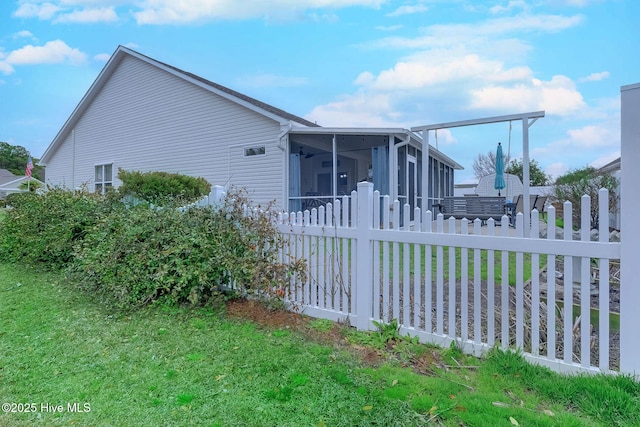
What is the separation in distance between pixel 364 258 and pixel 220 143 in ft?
33.7

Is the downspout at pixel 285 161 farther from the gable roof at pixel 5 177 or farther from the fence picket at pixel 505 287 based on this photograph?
the gable roof at pixel 5 177

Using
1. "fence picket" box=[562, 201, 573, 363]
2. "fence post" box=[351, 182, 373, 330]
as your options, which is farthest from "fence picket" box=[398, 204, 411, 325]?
"fence picket" box=[562, 201, 573, 363]

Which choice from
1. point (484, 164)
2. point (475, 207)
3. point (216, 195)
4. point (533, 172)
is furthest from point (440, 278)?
point (484, 164)

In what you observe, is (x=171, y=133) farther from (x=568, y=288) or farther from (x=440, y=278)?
(x=568, y=288)

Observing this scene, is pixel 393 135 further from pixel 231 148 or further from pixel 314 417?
pixel 314 417

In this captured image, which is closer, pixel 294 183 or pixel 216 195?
pixel 216 195

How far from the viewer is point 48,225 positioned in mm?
6184

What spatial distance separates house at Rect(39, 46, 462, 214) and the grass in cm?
730

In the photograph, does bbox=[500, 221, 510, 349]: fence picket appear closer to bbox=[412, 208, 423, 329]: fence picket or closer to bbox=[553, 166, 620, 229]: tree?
bbox=[412, 208, 423, 329]: fence picket

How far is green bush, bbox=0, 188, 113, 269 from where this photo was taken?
591cm

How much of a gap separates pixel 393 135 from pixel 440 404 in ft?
30.4

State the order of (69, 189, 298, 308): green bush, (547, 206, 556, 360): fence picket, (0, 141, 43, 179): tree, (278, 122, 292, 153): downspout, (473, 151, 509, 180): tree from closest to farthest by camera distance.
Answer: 1. (547, 206, 556, 360): fence picket
2. (69, 189, 298, 308): green bush
3. (278, 122, 292, 153): downspout
4. (473, 151, 509, 180): tree
5. (0, 141, 43, 179): tree

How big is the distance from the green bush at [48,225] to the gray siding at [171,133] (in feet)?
11.4

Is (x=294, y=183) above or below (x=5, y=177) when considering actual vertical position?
below
